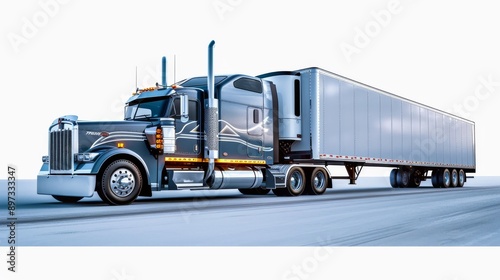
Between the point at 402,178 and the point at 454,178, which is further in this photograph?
the point at 454,178

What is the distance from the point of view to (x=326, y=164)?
57.4 feet

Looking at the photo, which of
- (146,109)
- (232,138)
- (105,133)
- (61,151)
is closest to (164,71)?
(146,109)

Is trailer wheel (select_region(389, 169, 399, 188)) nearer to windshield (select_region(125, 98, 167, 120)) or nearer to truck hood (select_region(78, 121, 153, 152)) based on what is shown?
windshield (select_region(125, 98, 167, 120))

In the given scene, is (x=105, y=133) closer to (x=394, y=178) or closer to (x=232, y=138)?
(x=232, y=138)

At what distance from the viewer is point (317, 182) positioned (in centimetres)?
1714

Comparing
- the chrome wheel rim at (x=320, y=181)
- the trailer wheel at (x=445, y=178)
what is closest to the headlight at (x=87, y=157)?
the chrome wheel rim at (x=320, y=181)

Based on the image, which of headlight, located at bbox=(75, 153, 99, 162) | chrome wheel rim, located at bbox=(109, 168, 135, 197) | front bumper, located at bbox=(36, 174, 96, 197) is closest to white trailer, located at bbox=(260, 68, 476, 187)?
chrome wheel rim, located at bbox=(109, 168, 135, 197)

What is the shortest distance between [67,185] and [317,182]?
29.7 feet

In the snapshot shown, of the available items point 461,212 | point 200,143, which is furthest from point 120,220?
point 461,212

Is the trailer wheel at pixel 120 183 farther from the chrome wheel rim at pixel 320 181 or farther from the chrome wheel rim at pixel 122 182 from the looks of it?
the chrome wheel rim at pixel 320 181

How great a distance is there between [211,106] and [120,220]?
5.55 metres

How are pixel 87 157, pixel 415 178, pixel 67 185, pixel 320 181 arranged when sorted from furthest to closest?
pixel 415 178, pixel 320 181, pixel 67 185, pixel 87 157

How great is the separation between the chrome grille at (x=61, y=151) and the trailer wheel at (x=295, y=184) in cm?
740
